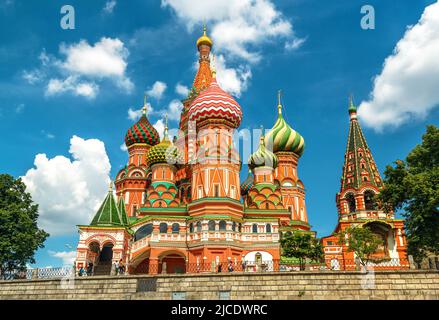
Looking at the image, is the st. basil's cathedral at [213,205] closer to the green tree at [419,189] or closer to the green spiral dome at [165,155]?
the green spiral dome at [165,155]

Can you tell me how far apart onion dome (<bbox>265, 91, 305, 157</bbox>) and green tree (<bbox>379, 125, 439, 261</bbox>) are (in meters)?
18.7

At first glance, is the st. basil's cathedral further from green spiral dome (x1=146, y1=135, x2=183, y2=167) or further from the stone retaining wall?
the stone retaining wall

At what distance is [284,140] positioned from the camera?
148 feet

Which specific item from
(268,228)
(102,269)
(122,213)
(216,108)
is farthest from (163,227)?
(216,108)

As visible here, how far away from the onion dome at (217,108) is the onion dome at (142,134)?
10365mm

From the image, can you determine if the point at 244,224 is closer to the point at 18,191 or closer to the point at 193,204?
the point at 193,204

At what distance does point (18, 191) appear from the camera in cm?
3500

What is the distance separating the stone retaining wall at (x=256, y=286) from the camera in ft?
55.3

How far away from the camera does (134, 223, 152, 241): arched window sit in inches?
1260

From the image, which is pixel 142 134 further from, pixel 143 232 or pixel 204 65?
pixel 143 232

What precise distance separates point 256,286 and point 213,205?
13752 mm

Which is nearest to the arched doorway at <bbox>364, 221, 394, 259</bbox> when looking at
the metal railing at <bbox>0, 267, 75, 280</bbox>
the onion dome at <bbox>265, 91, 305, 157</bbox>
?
the onion dome at <bbox>265, 91, 305, 157</bbox>
